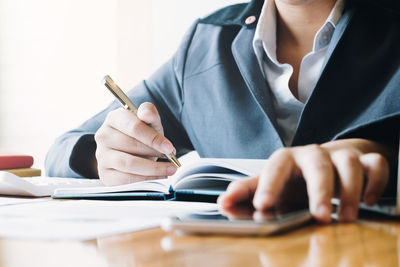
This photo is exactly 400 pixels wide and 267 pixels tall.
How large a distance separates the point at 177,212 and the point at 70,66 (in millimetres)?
2351

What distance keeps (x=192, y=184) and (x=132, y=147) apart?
25 cm

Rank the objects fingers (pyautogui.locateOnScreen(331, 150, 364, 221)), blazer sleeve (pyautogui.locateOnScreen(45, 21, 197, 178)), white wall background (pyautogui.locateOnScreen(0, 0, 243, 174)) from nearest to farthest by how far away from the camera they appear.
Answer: fingers (pyautogui.locateOnScreen(331, 150, 364, 221))
blazer sleeve (pyautogui.locateOnScreen(45, 21, 197, 178))
white wall background (pyautogui.locateOnScreen(0, 0, 243, 174))

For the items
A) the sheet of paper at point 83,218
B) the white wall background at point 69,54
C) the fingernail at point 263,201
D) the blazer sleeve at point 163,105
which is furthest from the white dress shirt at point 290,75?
the white wall background at point 69,54

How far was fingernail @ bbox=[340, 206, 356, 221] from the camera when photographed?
0.40 m

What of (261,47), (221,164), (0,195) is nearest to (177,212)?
(221,164)

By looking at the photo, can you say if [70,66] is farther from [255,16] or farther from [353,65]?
[353,65]

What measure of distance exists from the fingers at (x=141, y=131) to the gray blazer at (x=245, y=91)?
10.6 inches

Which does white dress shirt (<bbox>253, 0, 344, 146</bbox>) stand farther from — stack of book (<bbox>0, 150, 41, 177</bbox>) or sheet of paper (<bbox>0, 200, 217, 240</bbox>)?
stack of book (<bbox>0, 150, 41, 177</bbox>)

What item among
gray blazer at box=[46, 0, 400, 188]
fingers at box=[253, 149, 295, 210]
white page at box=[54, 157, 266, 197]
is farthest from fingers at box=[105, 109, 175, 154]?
fingers at box=[253, 149, 295, 210]

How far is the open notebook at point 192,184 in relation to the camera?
56 cm

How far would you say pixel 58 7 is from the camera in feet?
8.83

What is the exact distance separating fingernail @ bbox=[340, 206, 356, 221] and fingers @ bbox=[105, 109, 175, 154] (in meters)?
0.40

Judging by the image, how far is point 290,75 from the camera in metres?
1.03

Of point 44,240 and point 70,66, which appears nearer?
point 44,240
